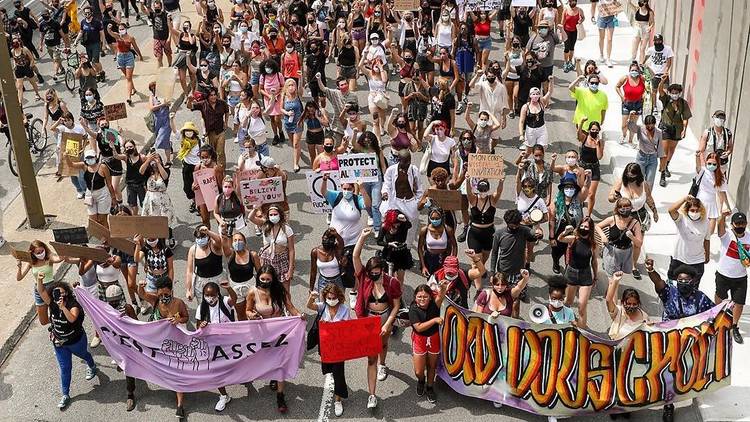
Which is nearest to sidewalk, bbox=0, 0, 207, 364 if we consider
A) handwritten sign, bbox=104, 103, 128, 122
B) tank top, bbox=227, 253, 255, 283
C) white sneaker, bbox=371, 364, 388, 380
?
handwritten sign, bbox=104, 103, 128, 122

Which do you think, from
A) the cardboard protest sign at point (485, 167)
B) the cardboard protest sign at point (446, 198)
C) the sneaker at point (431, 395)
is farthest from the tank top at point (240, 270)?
the cardboard protest sign at point (485, 167)

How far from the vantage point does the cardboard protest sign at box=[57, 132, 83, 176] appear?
52.2ft

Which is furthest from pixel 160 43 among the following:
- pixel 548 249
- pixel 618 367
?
pixel 618 367

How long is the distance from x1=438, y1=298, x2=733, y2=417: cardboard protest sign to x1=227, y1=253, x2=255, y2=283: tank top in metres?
2.64

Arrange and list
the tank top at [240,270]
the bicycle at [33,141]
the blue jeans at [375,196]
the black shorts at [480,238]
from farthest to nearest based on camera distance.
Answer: the bicycle at [33,141]
the blue jeans at [375,196]
the black shorts at [480,238]
the tank top at [240,270]

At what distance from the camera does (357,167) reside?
47.2ft

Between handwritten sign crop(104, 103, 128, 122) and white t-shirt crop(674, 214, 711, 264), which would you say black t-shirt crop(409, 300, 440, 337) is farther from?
handwritten sign crop(104, 103, 128, 122)

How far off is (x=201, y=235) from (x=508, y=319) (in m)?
3.87

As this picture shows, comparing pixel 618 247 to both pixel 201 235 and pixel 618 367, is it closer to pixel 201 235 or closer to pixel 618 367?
pixel 618 367

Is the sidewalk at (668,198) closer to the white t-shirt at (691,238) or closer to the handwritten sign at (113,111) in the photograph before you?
the white t-shirt at (691,238)

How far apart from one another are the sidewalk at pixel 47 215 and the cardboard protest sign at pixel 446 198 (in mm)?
5488

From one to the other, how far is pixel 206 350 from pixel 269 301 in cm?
89

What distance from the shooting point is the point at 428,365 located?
11.6 meters

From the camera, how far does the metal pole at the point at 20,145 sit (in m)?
16.5
